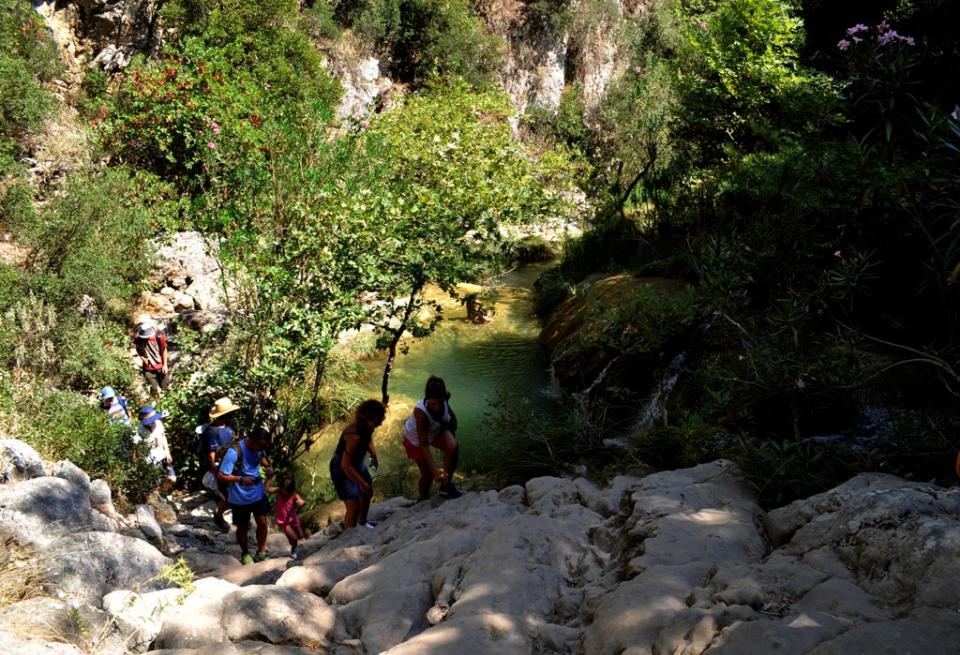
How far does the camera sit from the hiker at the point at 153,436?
766 cm

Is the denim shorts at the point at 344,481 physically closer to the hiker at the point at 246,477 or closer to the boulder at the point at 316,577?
the hiker at the point at 246,477

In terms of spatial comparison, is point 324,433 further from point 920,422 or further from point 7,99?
point 7,99

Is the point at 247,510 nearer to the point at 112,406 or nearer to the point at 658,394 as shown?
the point at 112,406

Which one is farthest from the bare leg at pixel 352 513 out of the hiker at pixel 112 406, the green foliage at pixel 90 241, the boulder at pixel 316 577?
the green foliage at pixel 90 241

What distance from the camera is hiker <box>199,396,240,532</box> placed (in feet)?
23.5

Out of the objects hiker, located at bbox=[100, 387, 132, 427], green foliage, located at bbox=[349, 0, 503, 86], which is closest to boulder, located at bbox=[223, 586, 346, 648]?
hiker, located at bbox=[100, 387, 132, 427]

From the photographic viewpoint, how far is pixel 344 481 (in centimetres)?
616

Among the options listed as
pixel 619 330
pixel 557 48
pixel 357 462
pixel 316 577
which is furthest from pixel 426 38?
pixel 316 577

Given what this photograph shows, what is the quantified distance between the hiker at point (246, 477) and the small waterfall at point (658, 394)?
5.21 metres

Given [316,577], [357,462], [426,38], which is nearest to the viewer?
[316,577]

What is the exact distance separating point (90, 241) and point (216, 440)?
5.26 m

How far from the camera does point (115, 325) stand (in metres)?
10.6

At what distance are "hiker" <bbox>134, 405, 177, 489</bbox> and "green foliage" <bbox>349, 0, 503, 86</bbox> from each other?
1886 centimetres

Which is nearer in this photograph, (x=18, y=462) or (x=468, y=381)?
(x=18, y=462)
